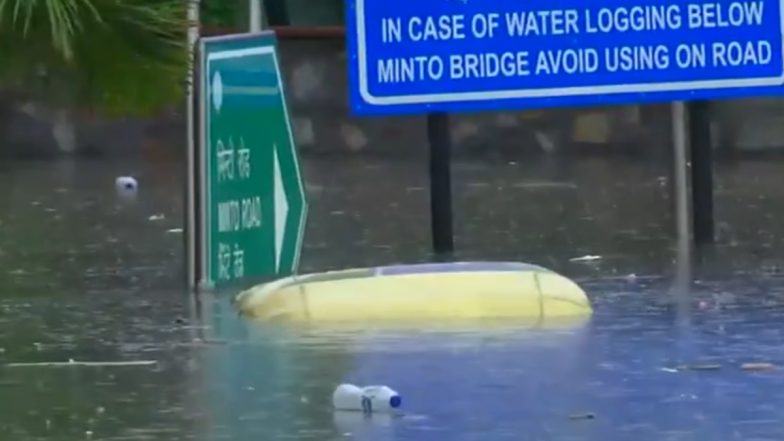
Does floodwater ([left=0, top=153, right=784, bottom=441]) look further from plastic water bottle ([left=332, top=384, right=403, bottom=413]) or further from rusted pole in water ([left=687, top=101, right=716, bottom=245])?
rusted pole in water ([left=687, top=101, right=716, bottom=245])

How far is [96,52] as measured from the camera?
7348mm

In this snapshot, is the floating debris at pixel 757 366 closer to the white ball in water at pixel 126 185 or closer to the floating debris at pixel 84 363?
the floating debris at pixel 84 363

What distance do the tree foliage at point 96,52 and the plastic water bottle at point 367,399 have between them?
1.38 m

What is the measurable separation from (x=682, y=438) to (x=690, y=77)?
5.28 m

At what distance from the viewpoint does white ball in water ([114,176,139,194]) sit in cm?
1777

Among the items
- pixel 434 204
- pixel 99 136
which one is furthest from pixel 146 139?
pixel 434 204

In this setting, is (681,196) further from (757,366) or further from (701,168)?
(757,366)

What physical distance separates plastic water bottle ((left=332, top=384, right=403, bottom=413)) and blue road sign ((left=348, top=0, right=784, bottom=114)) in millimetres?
4666

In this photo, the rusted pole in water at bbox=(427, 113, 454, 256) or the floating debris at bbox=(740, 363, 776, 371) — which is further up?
the rusted pole in water at bbox=(427, 113, 454, 256)

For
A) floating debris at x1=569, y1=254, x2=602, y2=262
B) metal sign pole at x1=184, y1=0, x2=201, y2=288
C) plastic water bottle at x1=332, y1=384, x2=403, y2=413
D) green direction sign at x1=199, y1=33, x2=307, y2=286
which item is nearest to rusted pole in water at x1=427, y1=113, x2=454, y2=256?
floating debris at x1=569, y1=254, x2=602, y2=262

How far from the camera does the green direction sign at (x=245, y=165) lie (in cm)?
962

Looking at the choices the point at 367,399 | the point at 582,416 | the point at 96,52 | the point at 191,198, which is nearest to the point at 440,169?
the point at 191,198

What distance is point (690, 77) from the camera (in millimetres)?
11297

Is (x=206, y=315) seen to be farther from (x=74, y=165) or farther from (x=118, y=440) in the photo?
(x=74, y=165)
